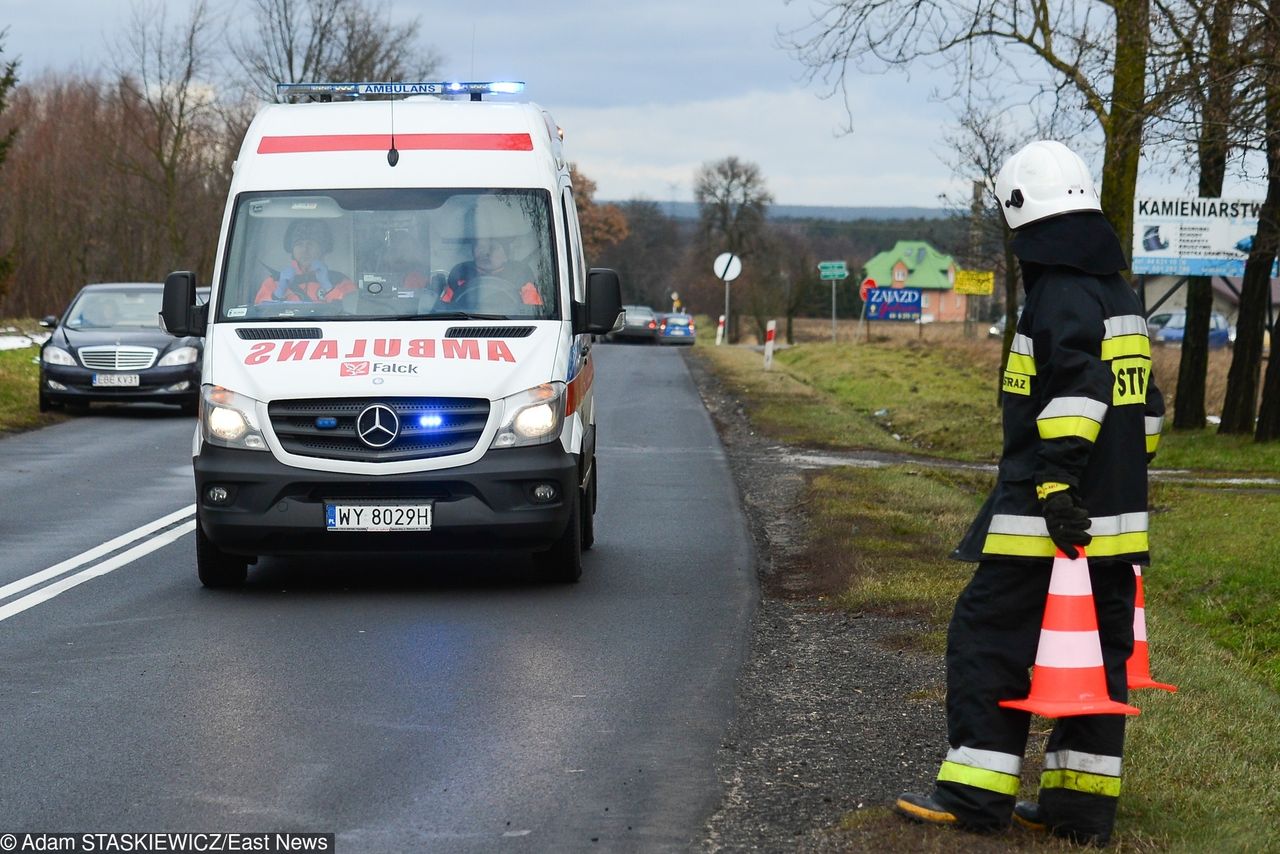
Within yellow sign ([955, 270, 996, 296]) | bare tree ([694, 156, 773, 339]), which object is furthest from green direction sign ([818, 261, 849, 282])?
bare tree ([694, 156, 773, 339])

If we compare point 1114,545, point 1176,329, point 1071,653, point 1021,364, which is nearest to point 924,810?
point 1071,653

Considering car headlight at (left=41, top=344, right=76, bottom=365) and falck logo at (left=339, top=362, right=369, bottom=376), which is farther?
car headlight at (left=41, top=344, right=76, bottom=365)

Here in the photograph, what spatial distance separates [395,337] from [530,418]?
93cm

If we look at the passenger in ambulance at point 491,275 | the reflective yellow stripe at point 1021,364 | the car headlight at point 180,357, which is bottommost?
the car headlight at point 180,357

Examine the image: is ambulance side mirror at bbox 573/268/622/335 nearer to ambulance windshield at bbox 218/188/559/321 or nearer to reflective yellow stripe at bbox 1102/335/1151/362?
ambulance windshield at bbox 218/188/559/321

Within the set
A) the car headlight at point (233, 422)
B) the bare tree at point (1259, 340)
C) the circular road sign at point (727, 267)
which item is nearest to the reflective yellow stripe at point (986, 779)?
the car headlight at point (233, 422)

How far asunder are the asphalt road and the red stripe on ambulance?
265 centimetres

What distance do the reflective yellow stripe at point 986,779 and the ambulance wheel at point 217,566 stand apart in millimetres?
5749

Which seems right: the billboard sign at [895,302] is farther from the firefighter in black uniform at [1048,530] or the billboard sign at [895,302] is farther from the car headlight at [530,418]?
the firefighter in black uniform at [1048,530]

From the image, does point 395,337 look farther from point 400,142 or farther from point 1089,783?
point 1089,783

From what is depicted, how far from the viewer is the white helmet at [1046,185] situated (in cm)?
498

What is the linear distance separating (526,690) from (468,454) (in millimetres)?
2404

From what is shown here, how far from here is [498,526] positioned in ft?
30.7

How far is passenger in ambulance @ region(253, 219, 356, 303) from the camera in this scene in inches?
397
